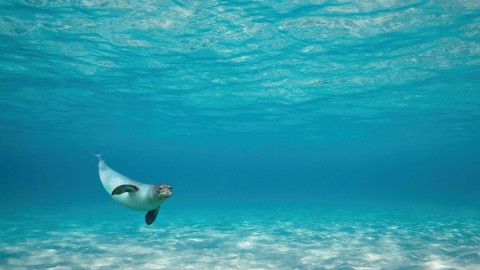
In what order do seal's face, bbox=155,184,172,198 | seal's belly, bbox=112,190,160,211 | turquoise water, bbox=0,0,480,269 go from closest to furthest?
seal's face, bbox=155,184,172,198 → seal's belly, bbox=112,190,160,211 → turquoise water, bbox=0,0,480,269

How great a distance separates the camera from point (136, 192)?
12.4 ft

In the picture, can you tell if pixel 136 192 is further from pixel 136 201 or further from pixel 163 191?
pixel 163 191

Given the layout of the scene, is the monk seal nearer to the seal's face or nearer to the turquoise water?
the seal's face

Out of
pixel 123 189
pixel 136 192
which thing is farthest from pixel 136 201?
pixel 123 189

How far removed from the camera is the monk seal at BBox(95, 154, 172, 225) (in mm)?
3547

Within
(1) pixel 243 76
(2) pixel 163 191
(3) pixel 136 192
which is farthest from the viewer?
(1) pixel 243 76

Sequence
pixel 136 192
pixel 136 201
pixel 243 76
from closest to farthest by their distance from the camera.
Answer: pixel 136 192
pixel 136 201
pixel 243 76

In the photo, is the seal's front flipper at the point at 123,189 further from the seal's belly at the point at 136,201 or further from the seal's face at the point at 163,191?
the seal's face at the point at 163,191

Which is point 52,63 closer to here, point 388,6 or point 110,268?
point 110,268

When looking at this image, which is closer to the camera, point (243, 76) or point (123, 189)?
point (123, 189)

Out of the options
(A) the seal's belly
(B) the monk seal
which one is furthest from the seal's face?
(A) the seal's belly

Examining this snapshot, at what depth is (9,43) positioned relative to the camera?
14.7m

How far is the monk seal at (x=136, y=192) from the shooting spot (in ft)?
11.6

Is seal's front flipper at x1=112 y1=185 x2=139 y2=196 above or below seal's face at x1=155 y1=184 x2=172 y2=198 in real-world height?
above
